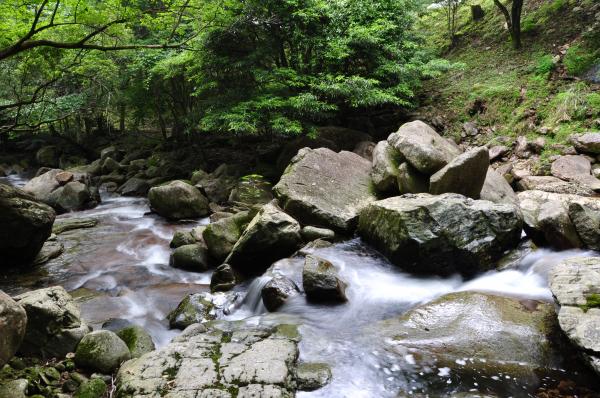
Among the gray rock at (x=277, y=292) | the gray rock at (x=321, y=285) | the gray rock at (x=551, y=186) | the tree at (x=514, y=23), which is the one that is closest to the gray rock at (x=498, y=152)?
the gray rock at (x=551, y=186)

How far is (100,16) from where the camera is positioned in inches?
251

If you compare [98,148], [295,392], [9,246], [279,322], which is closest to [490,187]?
[279,322]

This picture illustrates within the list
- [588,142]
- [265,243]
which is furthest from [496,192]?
[265,243]

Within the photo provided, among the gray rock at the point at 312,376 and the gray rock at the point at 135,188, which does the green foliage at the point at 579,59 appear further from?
the gray rock at the point at 135,188

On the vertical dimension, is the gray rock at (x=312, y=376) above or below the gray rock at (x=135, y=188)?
below

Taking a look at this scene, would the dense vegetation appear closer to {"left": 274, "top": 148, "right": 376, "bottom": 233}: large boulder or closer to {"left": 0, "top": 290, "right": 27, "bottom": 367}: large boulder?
{"left": 274, "top": 148, "right": 376, "bottom": 233}: large boulder

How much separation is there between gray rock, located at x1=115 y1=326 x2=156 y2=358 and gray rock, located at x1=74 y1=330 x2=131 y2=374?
6.7 inches

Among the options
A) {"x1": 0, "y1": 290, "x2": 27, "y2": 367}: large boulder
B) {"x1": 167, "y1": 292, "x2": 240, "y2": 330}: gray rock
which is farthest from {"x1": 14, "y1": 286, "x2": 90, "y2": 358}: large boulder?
{"x1": 167, "y1": 292, "x2": 240, "y2": 330}: gray rock

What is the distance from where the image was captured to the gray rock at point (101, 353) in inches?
165

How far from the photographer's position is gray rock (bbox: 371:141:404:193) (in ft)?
28.5

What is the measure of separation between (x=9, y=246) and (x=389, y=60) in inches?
456

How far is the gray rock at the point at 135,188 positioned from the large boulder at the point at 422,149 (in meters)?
10.4

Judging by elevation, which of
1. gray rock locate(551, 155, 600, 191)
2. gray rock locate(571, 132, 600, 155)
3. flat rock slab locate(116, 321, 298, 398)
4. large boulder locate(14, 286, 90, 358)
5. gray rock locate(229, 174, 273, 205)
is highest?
gray rock locate(571, 132, 600, 155)

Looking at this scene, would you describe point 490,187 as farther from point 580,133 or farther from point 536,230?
point 580,133
